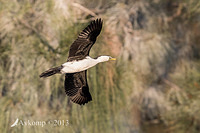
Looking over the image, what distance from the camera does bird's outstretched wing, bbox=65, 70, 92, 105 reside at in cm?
426

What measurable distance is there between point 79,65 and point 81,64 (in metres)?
0.02

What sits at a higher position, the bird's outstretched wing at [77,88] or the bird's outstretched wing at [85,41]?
the bird's outstretched wing at [85,41]

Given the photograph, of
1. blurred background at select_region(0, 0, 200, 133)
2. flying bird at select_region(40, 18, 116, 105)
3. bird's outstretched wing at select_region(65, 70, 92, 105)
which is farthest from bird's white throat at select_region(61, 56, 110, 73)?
blurred background at select_region(0, 0, 200, 133)

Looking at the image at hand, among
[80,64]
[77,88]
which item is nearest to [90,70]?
[77,88]

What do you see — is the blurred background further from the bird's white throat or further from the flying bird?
the bird's white throat

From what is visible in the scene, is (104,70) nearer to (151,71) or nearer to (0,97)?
(151,71)

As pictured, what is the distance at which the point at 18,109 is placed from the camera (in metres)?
4.59

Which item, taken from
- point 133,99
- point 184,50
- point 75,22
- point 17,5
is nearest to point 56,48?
point 75,22

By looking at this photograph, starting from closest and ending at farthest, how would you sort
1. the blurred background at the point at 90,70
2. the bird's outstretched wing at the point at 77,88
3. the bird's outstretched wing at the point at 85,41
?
the bird's outstretched wing at the point at 85,41
the bird's outstretched wing at the point at 77,88
the blurred background at the point at 90,70

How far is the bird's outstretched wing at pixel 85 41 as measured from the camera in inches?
153

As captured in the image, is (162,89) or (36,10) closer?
(36,10)

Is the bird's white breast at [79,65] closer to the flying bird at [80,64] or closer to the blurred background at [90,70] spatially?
the flying bird at [80,64]

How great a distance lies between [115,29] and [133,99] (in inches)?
33.1

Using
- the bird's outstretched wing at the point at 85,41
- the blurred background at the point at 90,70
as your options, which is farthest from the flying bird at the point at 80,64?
the blurred background at the point at 90,70
